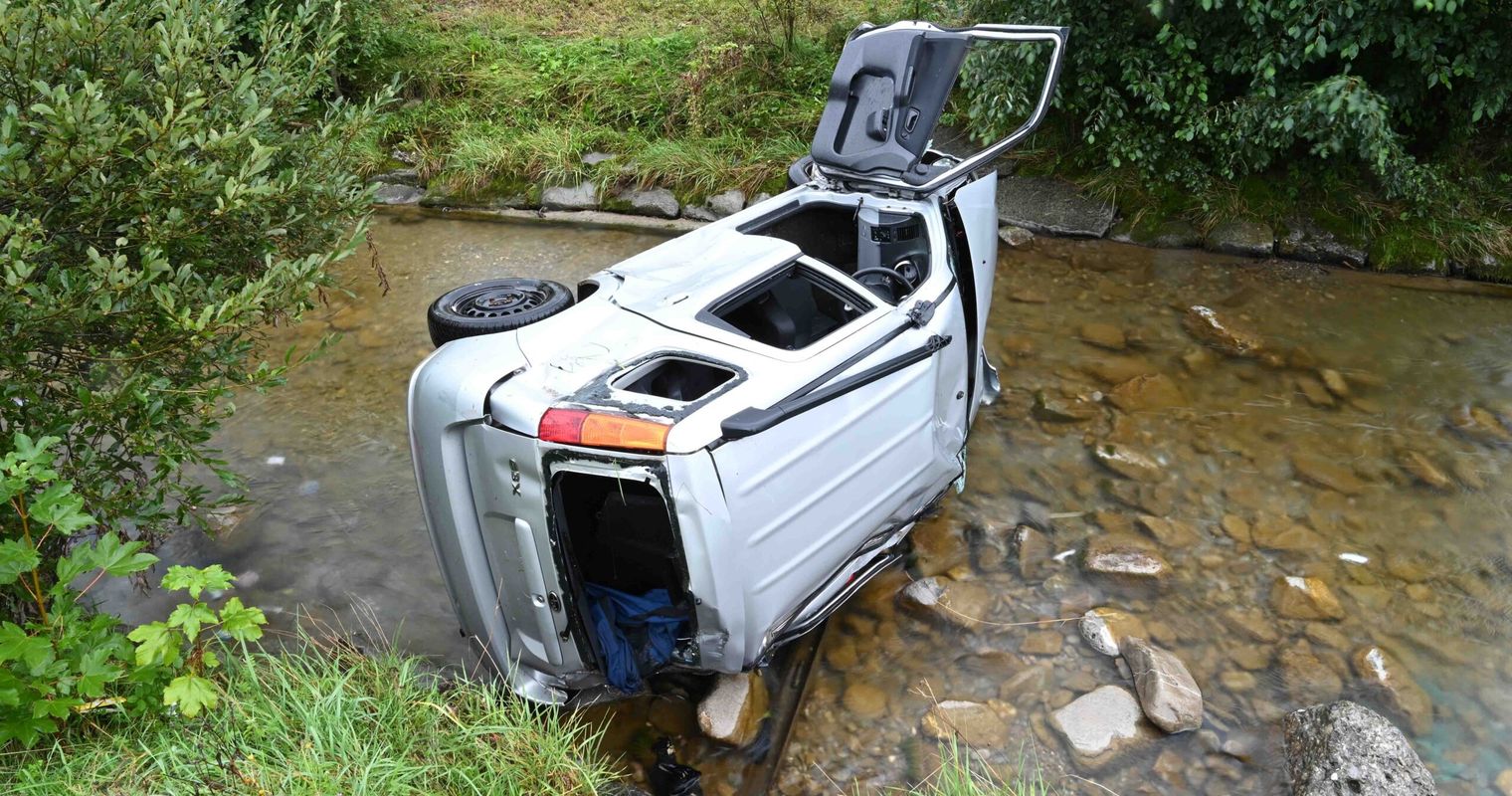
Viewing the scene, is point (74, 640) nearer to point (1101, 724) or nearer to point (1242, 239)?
point (1101, 724)

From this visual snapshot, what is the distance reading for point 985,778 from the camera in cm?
357

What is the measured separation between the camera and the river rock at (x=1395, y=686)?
3916mm

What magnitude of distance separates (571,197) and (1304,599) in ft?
21.3

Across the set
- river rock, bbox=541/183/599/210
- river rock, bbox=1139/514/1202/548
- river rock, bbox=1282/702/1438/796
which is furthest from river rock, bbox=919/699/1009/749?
river rock, bbox=541/183/599/210

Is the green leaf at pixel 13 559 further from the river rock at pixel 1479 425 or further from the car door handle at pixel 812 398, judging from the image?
the river rock at pixel 1479 425

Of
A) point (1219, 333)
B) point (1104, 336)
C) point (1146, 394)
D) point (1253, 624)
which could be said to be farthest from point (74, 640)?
point (1219, 333)

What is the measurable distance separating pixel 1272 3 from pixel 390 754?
6.76 metres

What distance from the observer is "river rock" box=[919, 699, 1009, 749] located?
3.88 metres

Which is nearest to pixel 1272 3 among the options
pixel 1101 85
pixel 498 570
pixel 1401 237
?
pixel 1101 85

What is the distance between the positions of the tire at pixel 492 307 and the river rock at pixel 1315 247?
572cm

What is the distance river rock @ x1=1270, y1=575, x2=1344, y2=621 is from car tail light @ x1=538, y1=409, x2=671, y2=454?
296 cm

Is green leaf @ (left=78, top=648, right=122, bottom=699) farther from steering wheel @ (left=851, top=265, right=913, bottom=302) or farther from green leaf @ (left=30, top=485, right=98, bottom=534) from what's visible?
steering wheel @ (left=851, top=265, right=913, bottom=302)

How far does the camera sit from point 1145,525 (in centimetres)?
498

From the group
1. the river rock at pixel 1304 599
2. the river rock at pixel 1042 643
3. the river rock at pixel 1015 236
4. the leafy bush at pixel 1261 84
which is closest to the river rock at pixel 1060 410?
the river rock at pixel 1304 599
